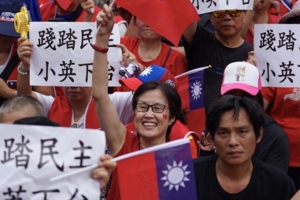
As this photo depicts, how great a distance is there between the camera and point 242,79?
608 cm

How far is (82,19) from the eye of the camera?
735 cm

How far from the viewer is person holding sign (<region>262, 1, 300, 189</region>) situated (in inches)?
274

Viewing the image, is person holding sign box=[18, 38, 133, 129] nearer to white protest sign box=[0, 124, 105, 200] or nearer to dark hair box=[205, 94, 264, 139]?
dark hair box=[205, 94, 264, 139]

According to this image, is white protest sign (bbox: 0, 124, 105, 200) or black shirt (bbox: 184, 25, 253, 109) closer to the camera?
white protest sign (bbox: 0, 124, 105, 200)

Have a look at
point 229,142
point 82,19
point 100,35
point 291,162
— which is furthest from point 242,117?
point 82,19

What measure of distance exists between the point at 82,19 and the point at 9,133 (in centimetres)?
304

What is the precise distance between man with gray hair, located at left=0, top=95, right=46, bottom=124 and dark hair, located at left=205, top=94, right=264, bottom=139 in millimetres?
1046

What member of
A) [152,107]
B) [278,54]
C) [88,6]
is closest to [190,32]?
[278,54]

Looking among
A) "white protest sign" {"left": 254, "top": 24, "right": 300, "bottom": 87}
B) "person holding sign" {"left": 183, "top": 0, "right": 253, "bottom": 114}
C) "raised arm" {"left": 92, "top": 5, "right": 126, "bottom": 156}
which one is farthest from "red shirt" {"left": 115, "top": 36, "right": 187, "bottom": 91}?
"raised arm" {"left": 92, "top": 5, "right": 126, "bottom": 156}

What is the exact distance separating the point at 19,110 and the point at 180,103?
1.07 metres

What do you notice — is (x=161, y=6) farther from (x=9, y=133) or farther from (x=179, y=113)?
(x=9, y=133)

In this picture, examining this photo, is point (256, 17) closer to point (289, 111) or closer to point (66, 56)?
point (289, 111)

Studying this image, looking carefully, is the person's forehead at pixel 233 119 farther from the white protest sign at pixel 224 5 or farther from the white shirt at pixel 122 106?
the white protest sign at pixel 224 5

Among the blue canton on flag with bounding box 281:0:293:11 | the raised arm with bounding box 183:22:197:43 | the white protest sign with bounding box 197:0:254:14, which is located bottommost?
the raised arm with bounding box 183:22:197:43
